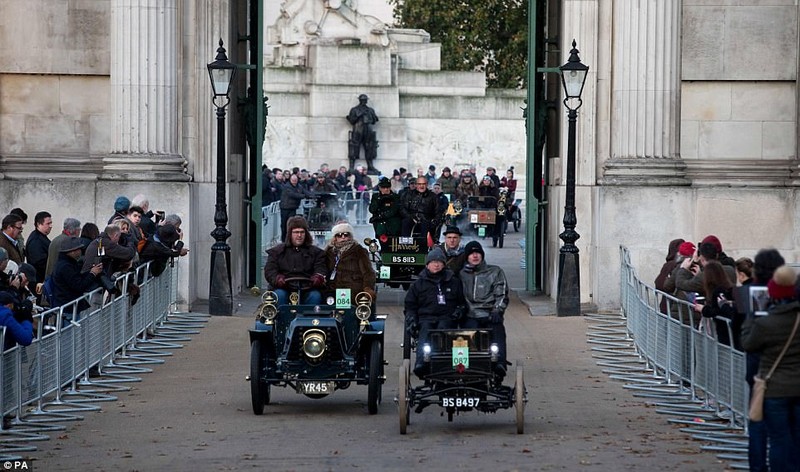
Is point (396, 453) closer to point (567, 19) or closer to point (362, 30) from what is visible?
point (567, 19)

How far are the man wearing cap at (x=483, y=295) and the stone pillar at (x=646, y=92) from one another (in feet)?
31.0

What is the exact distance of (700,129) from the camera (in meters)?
27.1

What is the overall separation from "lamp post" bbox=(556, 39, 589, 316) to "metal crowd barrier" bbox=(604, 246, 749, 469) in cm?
133

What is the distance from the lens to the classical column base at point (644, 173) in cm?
2569

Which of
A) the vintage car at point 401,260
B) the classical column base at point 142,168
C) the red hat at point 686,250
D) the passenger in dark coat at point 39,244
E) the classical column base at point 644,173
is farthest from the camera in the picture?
the vintage car at point 401,260

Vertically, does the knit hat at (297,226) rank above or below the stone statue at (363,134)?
below

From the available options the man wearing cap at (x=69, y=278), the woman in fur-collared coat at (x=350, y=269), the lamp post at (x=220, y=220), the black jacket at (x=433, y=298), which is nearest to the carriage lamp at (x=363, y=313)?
the black jacket at (x=433, y=298)

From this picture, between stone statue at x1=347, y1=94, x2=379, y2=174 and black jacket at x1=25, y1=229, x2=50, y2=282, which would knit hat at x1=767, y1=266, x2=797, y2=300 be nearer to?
black jacket at x1=25, y1=229, x2=50, y2=282

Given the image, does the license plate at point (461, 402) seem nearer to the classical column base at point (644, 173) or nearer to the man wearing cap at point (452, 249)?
the man wearing cap at point (452, 249)

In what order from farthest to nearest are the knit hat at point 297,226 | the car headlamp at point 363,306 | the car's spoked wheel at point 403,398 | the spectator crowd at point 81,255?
1. the spectator crowd at point 81,255
2. the knit hat at point 297,226
3. the car headlamp at point 363,306
4. the car's spoked wheel at point 403,398

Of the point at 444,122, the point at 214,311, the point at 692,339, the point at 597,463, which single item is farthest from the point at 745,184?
the point at 444,122

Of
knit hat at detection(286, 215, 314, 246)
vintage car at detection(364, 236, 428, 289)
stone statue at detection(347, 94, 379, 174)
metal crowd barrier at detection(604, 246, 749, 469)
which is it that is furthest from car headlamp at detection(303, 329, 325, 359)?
stone statue at detection(347, 94, 379, 174)

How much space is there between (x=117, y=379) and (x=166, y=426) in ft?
11.0

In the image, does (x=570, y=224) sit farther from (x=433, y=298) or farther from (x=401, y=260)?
(x=433, y=298)
